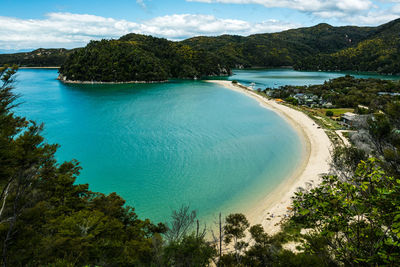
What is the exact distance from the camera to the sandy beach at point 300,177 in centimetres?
1550

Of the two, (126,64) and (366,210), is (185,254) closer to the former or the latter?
(366,210)

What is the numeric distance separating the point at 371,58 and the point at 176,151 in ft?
571

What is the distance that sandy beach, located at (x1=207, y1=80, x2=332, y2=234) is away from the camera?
15.5m

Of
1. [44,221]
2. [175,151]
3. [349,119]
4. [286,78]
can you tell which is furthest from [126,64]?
[44,221]

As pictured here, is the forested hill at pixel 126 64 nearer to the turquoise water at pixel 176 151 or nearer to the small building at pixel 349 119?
the turquoise water at pixel 176 151

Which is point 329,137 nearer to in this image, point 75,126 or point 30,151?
point 30,151

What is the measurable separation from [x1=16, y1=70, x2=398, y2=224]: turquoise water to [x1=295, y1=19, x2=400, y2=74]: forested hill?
13101cm

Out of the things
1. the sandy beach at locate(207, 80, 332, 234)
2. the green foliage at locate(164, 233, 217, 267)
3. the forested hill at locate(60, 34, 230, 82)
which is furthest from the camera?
the forested hill at locate(60, 34, 230, 82)

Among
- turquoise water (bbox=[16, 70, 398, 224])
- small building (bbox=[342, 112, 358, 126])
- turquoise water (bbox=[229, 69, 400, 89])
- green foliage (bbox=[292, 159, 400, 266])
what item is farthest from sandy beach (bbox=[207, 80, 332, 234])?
turquoise water (bbox=[229, 69, 400, 89])

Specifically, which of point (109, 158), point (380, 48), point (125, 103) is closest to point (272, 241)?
point (109, 158)

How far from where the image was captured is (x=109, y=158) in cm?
2559

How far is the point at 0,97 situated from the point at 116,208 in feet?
25.0

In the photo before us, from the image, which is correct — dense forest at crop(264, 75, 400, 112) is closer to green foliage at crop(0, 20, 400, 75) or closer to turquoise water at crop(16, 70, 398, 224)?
turquoise water at crop(16, 70, 398, 224)

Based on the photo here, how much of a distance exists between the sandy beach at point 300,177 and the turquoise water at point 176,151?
0.96 metres
